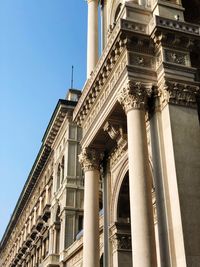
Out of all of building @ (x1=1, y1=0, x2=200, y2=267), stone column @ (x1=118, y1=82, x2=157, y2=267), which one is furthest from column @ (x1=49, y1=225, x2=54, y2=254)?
stone column @ (x1=118, y1=82, x2=157, y2=267)

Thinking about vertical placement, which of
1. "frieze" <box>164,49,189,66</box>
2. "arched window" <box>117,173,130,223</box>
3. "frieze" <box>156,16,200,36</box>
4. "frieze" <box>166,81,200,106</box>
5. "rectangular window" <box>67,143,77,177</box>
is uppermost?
"rectangular window" <box>67,143,77,177</box>

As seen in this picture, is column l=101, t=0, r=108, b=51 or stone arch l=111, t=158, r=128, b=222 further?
column l=101, t=0, r=108, b=51

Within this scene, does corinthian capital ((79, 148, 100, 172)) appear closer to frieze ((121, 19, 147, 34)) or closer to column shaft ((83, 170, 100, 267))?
column shaft ((83, 170, 100, 267))

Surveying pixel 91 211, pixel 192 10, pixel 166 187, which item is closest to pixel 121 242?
pixel 91 211

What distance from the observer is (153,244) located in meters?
12.4

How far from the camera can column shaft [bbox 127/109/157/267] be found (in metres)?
12.3

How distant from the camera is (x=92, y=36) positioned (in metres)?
21.7

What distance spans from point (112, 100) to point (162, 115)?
273 cm

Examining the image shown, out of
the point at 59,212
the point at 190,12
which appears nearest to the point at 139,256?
the point at 190,12

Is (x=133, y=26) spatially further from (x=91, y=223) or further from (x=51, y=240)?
(x=51, y=240)

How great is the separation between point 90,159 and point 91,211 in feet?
8.23

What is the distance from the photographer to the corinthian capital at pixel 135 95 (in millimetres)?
14484

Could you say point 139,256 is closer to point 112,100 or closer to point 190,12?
point 112,100

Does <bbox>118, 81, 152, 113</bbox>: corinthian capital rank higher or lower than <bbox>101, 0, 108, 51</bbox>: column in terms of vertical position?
lower
